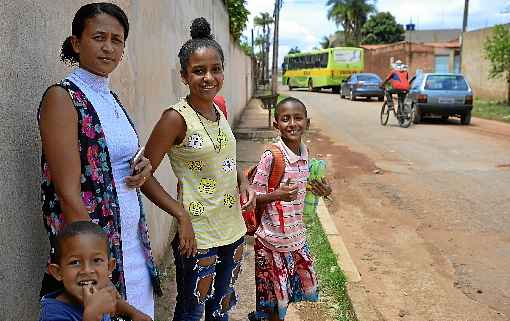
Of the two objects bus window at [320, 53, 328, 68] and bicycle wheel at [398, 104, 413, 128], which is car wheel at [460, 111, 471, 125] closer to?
bicycle wheel at [398, 104, 413, 128]

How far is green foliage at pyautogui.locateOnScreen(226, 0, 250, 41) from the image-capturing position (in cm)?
1457

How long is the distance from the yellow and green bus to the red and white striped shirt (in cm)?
3198

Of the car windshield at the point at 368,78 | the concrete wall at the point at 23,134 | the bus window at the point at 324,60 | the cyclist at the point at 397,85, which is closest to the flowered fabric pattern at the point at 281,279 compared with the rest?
the concrete wall at the point at 23,134

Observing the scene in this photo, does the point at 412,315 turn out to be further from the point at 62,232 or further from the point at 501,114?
the point at 501,114

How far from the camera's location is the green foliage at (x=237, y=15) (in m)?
14.6

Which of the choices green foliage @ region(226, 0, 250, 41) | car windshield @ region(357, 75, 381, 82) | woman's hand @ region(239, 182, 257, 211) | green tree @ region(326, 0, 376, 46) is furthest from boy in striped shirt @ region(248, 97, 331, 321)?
green tree @ region(326, 0, 376, 46)

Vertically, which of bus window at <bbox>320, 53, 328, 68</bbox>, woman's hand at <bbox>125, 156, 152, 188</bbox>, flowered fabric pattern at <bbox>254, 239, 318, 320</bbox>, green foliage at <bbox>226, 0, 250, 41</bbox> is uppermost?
green foliage at <bbox>226, 0, 250, 41</bbox>

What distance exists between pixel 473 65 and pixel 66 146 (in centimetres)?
2845

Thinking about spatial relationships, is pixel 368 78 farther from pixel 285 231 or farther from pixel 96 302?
pixel 96 302

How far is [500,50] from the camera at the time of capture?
20.7m

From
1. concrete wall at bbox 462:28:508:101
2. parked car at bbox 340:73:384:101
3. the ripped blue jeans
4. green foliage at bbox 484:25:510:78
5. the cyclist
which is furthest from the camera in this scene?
parked car at bbox 340:73:384:101

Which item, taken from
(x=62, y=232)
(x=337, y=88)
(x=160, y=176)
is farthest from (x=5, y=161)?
(x=337, y=88)

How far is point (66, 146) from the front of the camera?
1691 mm

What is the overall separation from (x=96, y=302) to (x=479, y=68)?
91.6 ft
